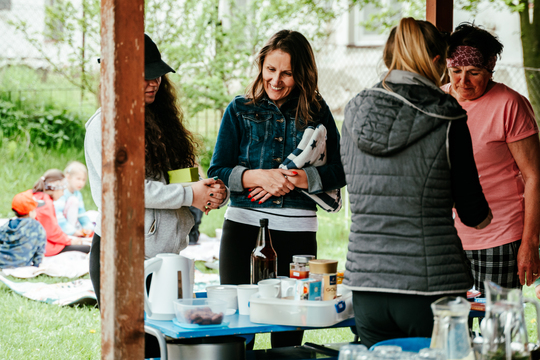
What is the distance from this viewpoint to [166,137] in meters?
2.54

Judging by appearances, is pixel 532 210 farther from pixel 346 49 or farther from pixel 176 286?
pixel 346 49

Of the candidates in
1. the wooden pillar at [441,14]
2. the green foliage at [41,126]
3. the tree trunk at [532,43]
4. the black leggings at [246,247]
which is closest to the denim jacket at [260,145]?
the black leggings at [246,247]

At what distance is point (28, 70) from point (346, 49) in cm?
521

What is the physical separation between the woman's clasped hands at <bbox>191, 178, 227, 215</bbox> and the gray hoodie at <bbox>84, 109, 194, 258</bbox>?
0.03 m

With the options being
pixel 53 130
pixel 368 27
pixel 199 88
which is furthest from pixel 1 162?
pixel 368 27

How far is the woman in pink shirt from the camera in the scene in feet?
8.21

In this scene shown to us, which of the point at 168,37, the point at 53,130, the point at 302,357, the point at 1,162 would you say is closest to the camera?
the point at 302,357

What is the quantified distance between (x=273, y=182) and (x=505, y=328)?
125 cm

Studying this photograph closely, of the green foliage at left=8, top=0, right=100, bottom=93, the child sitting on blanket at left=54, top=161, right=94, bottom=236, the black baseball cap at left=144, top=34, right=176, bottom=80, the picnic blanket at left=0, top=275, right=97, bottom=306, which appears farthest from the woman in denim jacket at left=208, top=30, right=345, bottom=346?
the green foliage at left=8, top=0, right=100, bottom=93

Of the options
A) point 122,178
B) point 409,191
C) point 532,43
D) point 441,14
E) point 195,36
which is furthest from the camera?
point 195,36

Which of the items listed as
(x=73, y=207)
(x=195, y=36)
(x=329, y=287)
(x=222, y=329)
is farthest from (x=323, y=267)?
(x=195, y=36)

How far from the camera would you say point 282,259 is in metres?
2.66

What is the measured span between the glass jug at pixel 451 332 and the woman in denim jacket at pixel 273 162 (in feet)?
3.78

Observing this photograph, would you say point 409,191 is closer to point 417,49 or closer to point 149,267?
point 417,49
